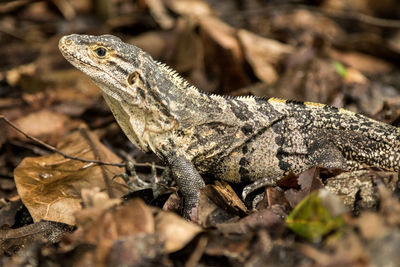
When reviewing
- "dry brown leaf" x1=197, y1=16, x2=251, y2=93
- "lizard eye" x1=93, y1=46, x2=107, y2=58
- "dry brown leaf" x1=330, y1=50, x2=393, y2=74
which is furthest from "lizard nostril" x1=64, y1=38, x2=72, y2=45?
"dry brown leaf" x1=330, y1=50, x2=393, y2=74

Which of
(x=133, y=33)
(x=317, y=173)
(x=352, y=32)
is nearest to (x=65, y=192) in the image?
(x=317, y=173)

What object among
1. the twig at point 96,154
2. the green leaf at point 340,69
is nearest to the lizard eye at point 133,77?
the twig at point 96,154

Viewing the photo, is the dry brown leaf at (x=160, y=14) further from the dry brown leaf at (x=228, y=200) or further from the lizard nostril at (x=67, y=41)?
the dry brown leaf at (x=228, y=200)

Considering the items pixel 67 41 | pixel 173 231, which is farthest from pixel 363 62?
pixel 173 231

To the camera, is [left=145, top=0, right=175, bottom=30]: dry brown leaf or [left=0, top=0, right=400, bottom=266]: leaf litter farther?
[left=145, top=0, right=175, bottom=30]: dry brown leaf

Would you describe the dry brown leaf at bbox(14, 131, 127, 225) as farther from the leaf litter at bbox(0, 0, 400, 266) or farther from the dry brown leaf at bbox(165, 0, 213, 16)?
the dry brown leaf at bbox(165, 0, 213, 16)

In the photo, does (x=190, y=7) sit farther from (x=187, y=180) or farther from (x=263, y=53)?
(x=187, y=180)

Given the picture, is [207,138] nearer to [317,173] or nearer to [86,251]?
[317,173]
